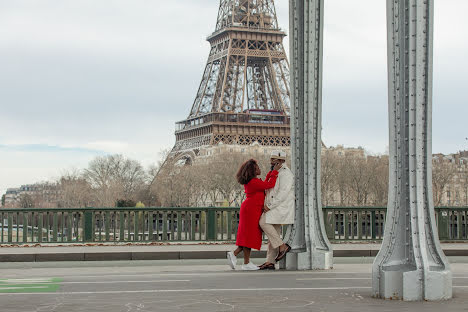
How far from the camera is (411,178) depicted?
7.94 meters

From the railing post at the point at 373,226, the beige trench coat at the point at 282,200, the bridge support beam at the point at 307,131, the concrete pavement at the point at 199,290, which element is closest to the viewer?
the concrete pavement at the point at 199,290

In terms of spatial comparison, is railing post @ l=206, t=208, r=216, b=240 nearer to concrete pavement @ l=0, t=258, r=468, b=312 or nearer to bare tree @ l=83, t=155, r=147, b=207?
concrete pavement @ l=0, t=258, r=468, b=312

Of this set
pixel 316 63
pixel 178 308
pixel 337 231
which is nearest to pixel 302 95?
pixel 316 63

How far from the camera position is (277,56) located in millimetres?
84875

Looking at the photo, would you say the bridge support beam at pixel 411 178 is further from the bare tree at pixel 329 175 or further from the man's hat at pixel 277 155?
the bare tree at pixel 329 175

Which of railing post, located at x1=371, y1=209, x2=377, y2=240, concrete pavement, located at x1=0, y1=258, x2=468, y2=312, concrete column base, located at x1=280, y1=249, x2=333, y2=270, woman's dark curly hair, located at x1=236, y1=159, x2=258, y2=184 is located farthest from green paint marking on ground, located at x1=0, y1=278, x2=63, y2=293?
railing post, located at x1=371, y1=209, x2=377, y2=240

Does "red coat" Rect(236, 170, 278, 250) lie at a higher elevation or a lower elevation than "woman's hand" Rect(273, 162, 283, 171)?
lower

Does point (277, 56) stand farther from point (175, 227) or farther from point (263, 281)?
point (263, 281)

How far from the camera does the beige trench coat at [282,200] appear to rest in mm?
11422

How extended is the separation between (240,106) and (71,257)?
237ft

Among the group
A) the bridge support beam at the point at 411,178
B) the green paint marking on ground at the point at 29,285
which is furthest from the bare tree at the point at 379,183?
the bridge support beam at the point at 411,178

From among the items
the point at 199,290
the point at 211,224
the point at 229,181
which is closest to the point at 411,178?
the point at 199,290

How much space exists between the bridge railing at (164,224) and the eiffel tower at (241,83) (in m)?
63.2

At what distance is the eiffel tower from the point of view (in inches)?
3297
